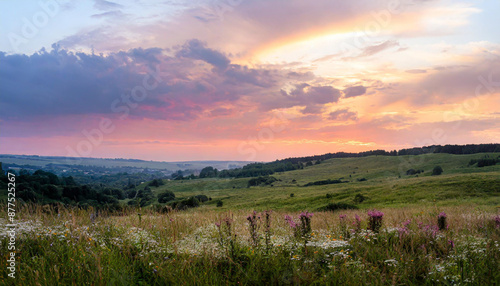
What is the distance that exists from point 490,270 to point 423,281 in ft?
3.76

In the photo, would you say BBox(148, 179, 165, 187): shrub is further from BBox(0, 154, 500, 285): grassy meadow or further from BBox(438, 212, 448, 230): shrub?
BBox(438, 212, 448, 230): shrub

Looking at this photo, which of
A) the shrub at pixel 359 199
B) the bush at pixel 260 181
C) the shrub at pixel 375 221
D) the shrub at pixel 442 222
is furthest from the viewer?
the bush at pixel 260 181

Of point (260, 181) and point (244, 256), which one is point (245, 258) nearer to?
point (244, 256)

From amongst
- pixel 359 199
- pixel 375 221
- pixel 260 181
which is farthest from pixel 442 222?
pixel 260 181

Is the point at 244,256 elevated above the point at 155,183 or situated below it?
above

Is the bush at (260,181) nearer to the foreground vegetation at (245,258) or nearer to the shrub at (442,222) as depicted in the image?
the shrub at (442,222)

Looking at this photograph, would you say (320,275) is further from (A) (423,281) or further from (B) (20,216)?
(B) (20,216)

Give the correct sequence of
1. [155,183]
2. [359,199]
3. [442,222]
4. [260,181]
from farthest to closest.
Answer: [155,183] < [260,181] < [359,199] < [442,222]

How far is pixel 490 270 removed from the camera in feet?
17.0

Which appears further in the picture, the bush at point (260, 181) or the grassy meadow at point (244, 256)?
the bush at point (260, 181)

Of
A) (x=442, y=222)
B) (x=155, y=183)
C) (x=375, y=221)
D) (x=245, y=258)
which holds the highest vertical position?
(x=375, y=221)

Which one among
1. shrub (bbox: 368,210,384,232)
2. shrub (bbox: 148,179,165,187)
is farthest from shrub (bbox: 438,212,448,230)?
shrub (bbox: 148,179,165,187)

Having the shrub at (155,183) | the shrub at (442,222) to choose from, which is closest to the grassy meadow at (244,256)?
the shrub at (442,222)

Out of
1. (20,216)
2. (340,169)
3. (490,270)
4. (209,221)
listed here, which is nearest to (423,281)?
(490,270)
